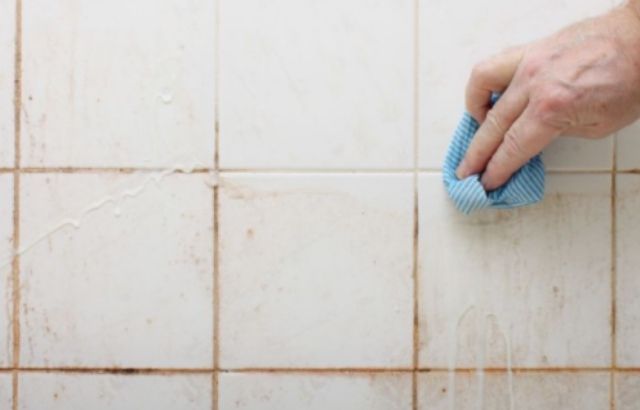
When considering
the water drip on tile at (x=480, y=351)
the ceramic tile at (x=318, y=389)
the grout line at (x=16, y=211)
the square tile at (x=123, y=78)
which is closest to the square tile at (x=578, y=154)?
the water drip on tile at (x=480, y=351)

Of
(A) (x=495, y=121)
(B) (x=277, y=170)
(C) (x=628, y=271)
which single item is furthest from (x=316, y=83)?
(C) (x=628, y=271)

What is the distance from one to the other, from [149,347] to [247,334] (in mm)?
127

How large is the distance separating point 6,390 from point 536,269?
27.3 inches

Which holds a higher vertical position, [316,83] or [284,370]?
[316,83]

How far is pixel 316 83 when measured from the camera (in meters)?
0.77

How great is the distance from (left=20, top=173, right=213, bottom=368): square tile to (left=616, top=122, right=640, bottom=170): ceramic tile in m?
0.53

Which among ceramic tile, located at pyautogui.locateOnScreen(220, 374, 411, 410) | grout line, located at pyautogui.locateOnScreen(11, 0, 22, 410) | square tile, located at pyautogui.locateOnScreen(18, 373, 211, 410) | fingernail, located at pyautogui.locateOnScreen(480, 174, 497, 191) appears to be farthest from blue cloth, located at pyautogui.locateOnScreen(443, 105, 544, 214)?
grout line, located at pyautogui.locateOnScreen(11, 0, 22, 410)

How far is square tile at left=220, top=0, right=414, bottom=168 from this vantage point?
0.77m

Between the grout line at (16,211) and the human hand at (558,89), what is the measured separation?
56 centimetres

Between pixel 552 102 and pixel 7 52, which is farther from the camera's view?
pixel 7 52

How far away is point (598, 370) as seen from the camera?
77 centimetres

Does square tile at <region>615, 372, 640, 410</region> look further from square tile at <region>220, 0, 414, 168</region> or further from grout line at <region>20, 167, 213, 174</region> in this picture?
grout line at <region>20, 167, 213, 174</region>

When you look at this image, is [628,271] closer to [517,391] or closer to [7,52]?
[517,391]

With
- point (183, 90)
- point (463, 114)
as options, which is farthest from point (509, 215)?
point (183, 90)
